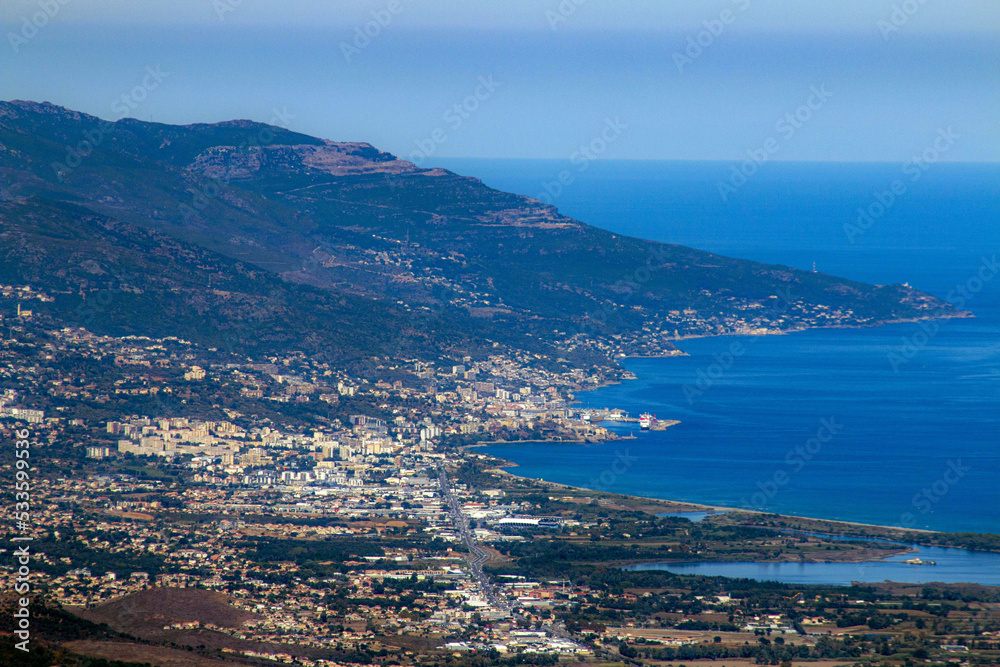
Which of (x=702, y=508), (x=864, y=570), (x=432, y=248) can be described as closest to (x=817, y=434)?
(x=702, y=508)

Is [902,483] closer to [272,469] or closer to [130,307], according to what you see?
[272,469]

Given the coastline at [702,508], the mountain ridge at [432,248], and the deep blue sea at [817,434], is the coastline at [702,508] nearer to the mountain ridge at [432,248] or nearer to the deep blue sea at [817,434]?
the deep blue sea at [817,434]

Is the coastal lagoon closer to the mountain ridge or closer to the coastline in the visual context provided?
the coastline

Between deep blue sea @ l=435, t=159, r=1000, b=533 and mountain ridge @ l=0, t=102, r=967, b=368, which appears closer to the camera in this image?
deep blue sea @ l=435, t=159, r=1000, b=533

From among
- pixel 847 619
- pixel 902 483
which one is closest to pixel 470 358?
pixel 902 483

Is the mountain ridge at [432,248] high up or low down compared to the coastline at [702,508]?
up

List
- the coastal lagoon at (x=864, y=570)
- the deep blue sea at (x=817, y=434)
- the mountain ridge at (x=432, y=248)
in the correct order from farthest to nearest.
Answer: the mountain ridge at (x=432, y=248) < the deep blue sea at (x=817, y=434) < the coastal lagoon at (x=864, y=570)

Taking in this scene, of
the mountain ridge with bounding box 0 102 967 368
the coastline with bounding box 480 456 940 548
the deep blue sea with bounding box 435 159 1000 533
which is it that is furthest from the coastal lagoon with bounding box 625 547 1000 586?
the mountain ridge with bounding box 0 102 967 368

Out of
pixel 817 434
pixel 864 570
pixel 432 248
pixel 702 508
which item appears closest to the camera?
pixel 864 570

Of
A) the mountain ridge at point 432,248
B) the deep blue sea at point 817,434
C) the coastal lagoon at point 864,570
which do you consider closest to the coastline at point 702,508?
the deep blue sea at point 817,434

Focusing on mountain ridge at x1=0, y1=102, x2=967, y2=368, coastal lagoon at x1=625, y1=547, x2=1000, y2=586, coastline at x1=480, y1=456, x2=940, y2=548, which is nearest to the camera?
coastal lagoon at x1=625, y1=547, x2=1000, y2=586

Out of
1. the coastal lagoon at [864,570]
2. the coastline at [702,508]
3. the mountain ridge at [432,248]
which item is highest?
the mountain ridge at [432,248]

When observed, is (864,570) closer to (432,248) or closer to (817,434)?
(817,434)
